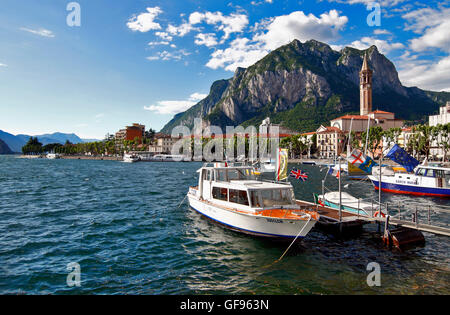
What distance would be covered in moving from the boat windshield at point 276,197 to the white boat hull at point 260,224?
1658 mm

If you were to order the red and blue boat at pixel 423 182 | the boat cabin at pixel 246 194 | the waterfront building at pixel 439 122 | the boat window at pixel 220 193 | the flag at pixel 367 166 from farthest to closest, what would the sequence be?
the waterfront building at pixel 439 122 < the red and blue boat at pixel 423 182 < the flag at pixel 367 166 < the boat window at pixel 220 193 < the boat cabin at pixel 246 194

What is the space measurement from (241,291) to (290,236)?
5.96m

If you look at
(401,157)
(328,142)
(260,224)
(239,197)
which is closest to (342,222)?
(260,224)

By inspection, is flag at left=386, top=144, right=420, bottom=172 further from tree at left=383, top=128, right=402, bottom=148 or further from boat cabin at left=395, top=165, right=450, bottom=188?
tree at left=383, top=128, right=402, bottom=148

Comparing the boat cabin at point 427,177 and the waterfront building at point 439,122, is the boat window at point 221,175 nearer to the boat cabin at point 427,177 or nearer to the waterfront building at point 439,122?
the boat cabin at point 427,177

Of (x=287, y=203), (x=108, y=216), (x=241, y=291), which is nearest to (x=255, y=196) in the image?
(x=287, y=203)

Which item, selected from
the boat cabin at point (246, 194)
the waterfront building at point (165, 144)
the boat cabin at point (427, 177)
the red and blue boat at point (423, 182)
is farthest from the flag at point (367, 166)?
the waterfront building at point (165, 144)

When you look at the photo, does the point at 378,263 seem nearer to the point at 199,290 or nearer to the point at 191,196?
the point at 199,290

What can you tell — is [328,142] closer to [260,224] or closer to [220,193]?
[220,193]

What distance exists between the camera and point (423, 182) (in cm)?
3731

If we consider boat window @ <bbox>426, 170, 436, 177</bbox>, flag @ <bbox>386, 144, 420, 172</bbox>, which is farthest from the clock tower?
flag @ <bbox>386, 144, 420, 172</bbox>

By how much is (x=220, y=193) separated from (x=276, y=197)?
187 inches

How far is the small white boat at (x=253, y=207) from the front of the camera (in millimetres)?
16141

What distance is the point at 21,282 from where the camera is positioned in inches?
468
